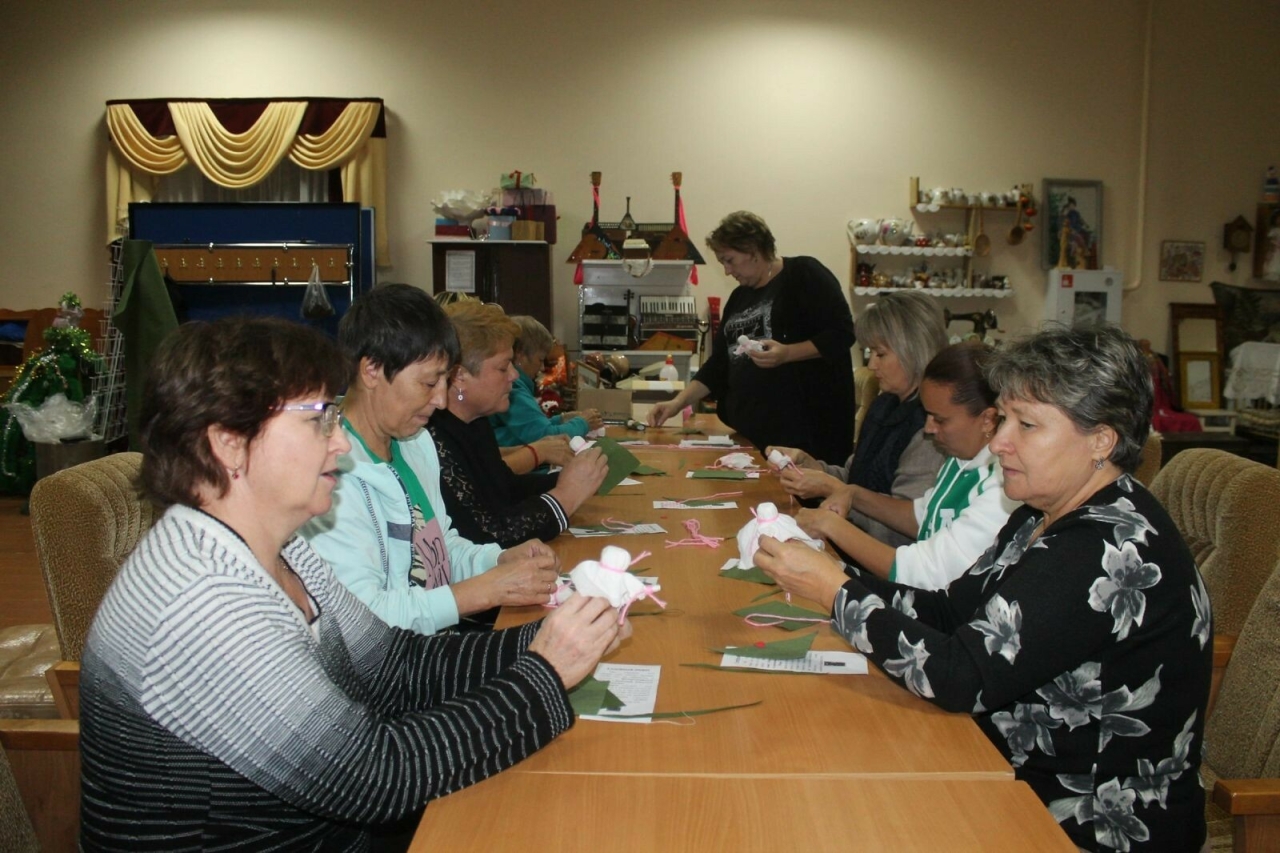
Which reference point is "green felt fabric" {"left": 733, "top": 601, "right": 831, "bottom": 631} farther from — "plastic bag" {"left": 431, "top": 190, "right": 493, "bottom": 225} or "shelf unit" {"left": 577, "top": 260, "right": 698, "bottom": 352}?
"plastic bag" {"left": 431, "top": 190, "right": 493, "bottom": 225}

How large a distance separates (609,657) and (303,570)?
0.57 metres

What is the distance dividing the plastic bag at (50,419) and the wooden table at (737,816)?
6.37m

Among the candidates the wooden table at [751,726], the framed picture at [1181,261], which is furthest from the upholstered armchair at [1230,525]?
the framed picture at [1181,261]

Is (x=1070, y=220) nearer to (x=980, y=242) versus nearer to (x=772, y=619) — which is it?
(x=980, y=242)

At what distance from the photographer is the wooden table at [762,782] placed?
1200mm

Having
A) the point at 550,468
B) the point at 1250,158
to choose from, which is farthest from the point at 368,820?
the point at 1250,158

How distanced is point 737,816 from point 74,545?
59.8 inches

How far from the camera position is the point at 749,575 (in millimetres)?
2291

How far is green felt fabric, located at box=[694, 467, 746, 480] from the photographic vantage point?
3543mm

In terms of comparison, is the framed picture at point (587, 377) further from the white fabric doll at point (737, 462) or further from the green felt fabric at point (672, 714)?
the green felt fabric at point (672, 714)

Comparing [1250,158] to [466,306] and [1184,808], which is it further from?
[1184,808]

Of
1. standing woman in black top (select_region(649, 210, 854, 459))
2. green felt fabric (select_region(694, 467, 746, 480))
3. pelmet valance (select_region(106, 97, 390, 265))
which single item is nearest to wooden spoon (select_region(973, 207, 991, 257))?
standing woman in black top (select_region(649, 210, 854, 459))

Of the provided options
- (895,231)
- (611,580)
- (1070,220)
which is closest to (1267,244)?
(1070,220)

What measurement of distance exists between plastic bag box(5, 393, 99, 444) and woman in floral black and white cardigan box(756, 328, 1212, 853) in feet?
21.0
